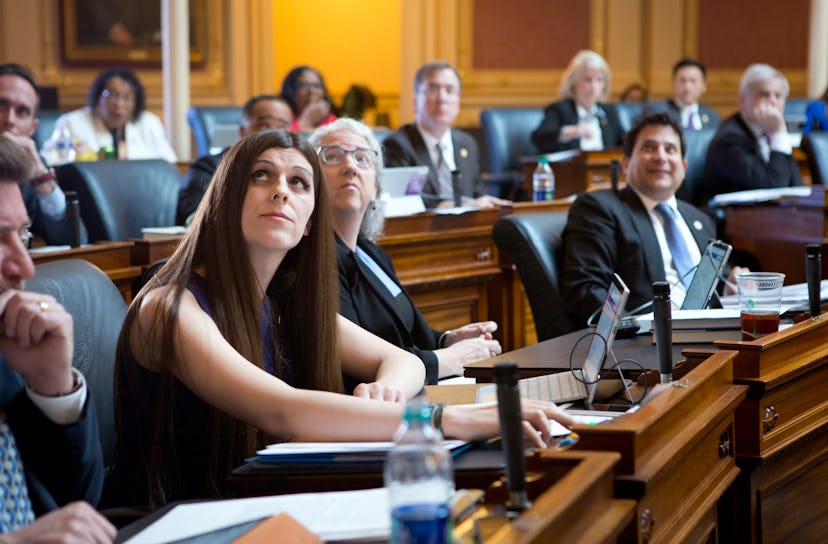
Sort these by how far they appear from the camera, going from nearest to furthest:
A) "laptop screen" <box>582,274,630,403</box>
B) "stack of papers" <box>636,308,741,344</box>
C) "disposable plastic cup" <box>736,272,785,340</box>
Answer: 1. "laptop screen" <box>582,274,630,403</box>
2. "disposable plastic cup" <box>736,272,785,340</box>
3. "stack of papers" <box>636,308,741,344</box>

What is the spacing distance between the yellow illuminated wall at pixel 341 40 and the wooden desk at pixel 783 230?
268 inches

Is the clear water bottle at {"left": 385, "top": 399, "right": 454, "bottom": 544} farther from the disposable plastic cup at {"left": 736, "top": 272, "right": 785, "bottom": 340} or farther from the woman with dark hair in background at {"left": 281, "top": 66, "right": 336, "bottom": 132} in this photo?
the woman with dark hair in background at {"left": 281, "top": 66, "right": 336, "bottom": 132}

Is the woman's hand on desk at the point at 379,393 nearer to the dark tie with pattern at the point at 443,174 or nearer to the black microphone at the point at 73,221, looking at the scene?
the black microphone at the point at 73,221

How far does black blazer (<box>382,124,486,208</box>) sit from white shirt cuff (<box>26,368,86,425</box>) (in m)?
3.77

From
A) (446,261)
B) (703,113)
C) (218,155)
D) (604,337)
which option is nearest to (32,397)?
(604,337)

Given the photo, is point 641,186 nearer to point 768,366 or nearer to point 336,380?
point 768,366

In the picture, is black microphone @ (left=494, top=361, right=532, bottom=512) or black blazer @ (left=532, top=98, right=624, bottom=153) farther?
black blazer @ (left=532, top=98, right=624, bottom=153)

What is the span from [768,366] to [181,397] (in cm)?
124

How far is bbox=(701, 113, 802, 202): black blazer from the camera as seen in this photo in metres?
6.15

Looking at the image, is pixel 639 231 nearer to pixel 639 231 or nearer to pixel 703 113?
pixel 639 231

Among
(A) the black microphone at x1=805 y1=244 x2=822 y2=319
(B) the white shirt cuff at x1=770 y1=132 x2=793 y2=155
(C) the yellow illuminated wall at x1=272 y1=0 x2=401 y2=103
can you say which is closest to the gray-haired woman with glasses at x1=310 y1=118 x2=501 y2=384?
(A) the black microphone at x1=805 y1=244 x2=822 y2=319

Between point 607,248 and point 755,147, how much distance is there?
2868 millimetres

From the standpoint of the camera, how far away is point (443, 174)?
19.3 feet

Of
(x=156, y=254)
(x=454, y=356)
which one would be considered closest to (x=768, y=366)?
(x=454, y=356)
